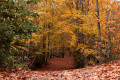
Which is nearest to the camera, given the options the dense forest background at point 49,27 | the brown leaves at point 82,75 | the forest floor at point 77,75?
the brown leaves at point 82,75

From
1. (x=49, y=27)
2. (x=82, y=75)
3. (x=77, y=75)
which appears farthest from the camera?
(x=49, y=27)

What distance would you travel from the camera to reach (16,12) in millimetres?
7035

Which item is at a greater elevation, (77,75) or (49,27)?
(49,27)

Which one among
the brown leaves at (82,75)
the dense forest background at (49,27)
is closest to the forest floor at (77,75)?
the brown leaves at (82,75)

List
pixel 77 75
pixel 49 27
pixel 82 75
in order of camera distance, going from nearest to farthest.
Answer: pixel 82 75 → pixel 77 75 → pixel 49 27

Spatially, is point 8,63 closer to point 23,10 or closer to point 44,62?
point 23,10

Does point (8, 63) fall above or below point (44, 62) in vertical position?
above

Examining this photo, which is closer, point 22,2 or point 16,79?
point 16,79

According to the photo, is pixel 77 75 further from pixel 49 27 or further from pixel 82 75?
pixel 49 27

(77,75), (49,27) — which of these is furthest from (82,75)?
(49,27)

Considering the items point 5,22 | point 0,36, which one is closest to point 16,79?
point 0,36

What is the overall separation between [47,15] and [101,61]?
8.27 m

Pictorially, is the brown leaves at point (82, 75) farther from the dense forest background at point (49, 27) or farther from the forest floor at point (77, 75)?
the dense forest background at point (49, 27)

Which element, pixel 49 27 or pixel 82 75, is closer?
pixel 82 75
